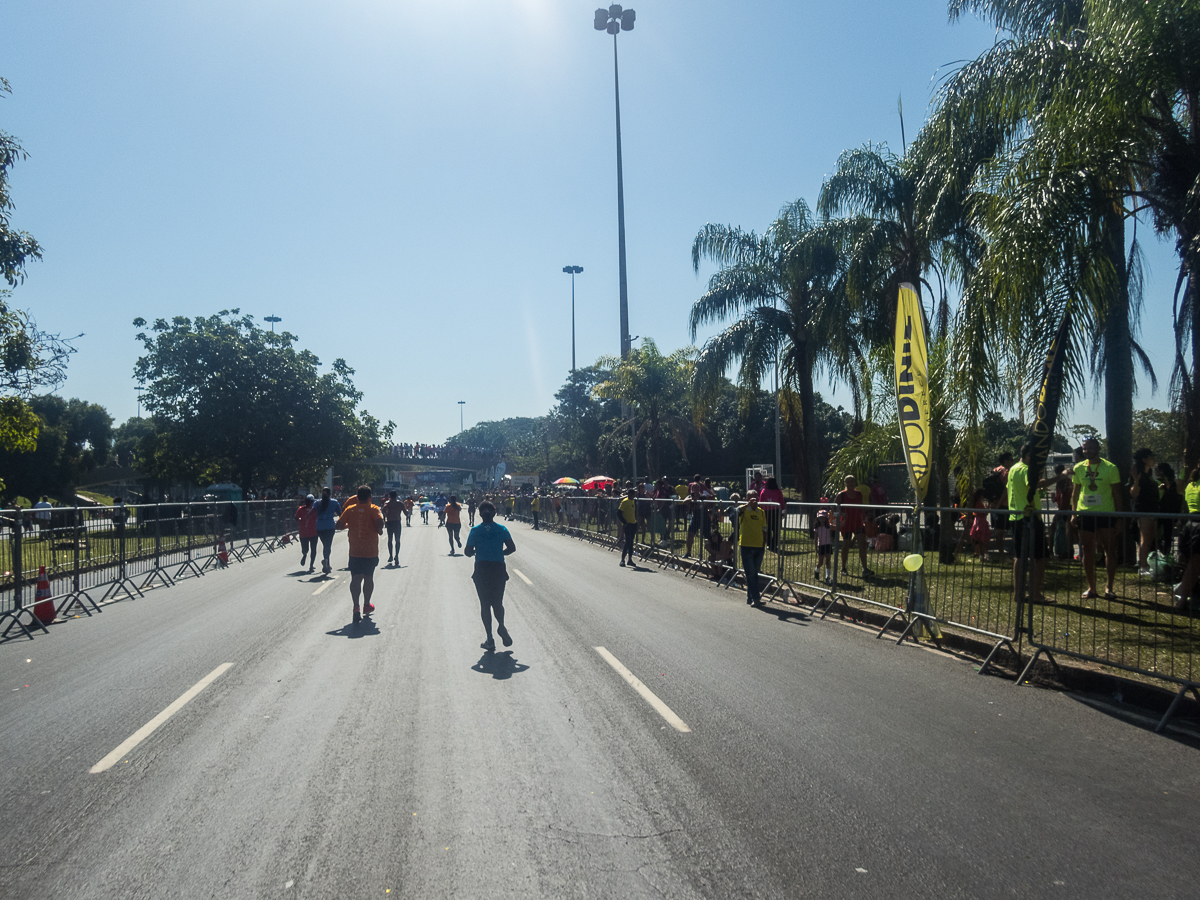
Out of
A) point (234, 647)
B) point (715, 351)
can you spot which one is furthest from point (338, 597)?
point (715, 351)

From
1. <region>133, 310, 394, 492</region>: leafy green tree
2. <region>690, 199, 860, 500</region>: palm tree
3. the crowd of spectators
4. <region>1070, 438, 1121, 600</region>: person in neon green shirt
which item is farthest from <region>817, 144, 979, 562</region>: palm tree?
the crowd of spectators

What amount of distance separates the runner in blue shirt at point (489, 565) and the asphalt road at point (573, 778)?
462 mm

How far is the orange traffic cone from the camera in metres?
11.9

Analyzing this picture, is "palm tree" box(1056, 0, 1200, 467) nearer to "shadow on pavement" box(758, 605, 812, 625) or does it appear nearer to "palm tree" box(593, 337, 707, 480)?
"shadow on pavement" box(758, 605, 812, 625)

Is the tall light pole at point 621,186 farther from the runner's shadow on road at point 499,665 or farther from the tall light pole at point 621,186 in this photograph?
the runner's shadow on road at point 499,665

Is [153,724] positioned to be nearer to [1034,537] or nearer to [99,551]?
[1034,537]

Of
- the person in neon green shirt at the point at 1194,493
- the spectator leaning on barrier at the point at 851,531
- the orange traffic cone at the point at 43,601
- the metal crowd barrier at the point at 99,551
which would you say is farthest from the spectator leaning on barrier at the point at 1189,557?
the orange traffic cone at the point at 43,601

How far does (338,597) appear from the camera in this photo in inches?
555

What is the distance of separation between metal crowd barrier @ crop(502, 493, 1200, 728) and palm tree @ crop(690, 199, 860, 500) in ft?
26.5

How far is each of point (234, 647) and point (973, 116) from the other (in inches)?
499

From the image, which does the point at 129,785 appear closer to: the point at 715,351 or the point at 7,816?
the point at 7,816

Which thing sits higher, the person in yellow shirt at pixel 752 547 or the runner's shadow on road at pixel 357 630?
the person in yellow shirt at pixel 752 547

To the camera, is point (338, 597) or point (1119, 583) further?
point (338, 597)

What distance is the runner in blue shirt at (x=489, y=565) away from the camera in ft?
31.2
